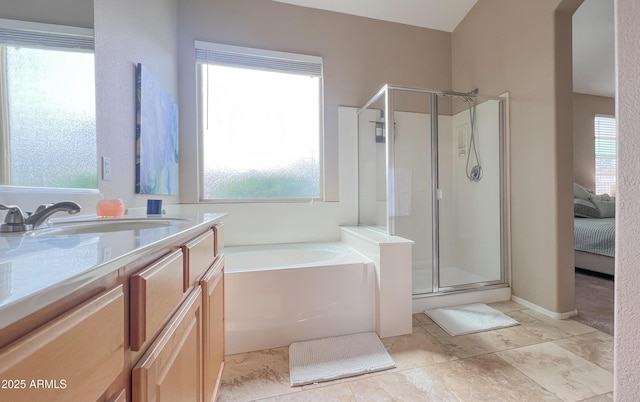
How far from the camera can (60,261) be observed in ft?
1.35

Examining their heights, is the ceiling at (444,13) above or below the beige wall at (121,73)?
above

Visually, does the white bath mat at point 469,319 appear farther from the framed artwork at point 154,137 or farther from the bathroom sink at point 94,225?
the framed artwork at point 154,137

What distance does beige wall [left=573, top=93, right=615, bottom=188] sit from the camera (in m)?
4.35

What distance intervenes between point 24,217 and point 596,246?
440 centimetres

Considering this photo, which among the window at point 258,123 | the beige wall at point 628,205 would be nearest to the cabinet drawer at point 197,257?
the beige wall at point 628,205

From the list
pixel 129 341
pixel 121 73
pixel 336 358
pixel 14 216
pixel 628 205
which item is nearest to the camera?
pixel 129 341

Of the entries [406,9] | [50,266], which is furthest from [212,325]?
[406,9]

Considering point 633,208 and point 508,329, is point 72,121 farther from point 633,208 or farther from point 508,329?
point 508,329

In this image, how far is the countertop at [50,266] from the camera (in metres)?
0.27

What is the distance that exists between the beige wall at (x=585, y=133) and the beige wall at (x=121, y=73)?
235 inches

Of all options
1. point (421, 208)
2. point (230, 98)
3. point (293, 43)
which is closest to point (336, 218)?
point (421, 208)

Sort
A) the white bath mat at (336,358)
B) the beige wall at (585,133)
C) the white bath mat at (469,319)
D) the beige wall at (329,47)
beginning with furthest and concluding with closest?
the beige wall at (585,133) < the beige wall at (329,47) < the white bath mat at (469,319) < the white bath mat at (336,358)

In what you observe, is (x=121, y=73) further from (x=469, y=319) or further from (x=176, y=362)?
(x=469, y=319)

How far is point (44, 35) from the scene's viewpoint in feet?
3.14
